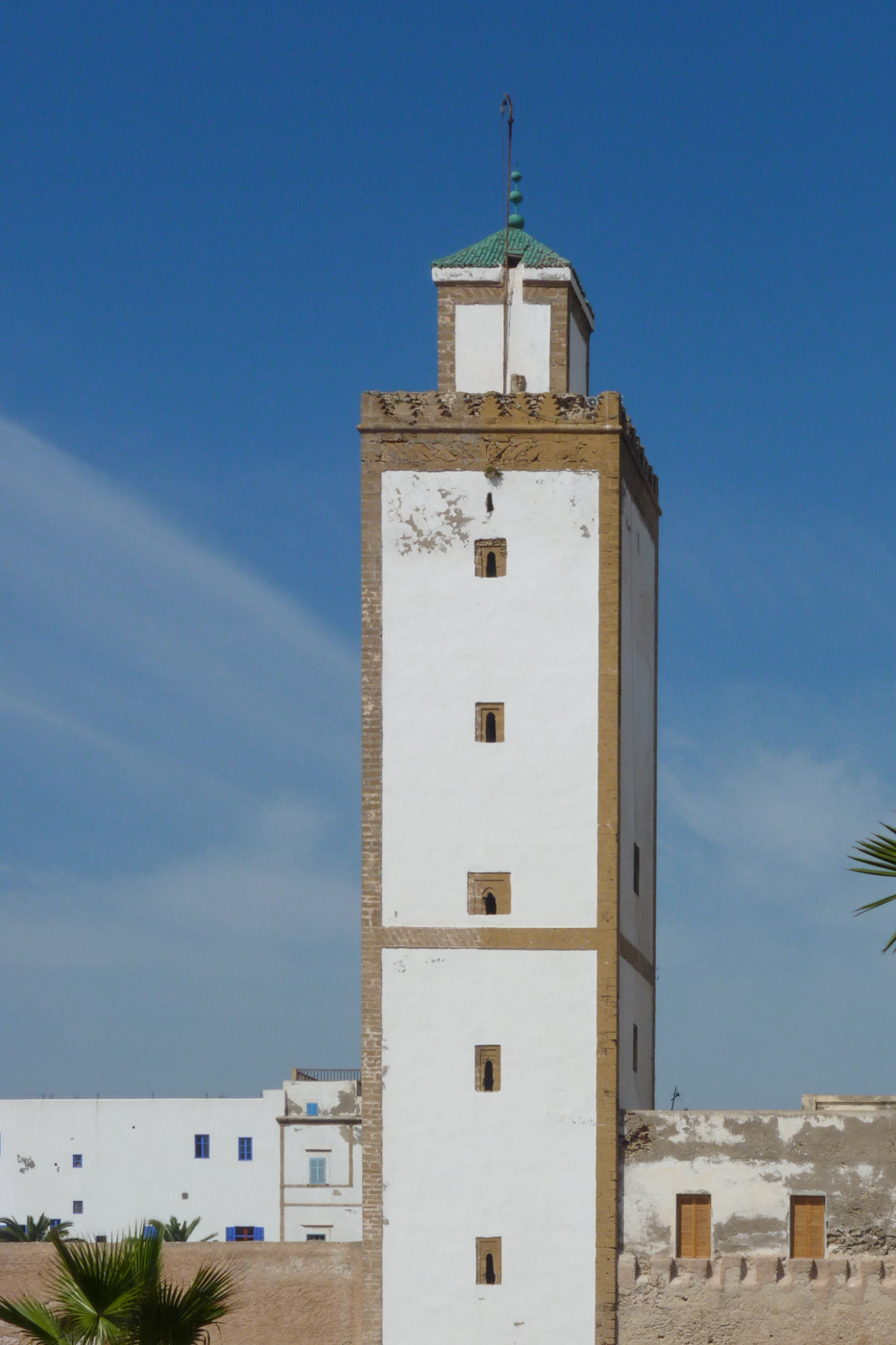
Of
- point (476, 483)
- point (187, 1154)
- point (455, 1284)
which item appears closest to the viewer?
point (455, 1284)

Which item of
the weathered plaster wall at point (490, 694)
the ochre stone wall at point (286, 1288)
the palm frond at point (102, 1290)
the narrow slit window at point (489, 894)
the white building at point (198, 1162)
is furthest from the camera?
the white building at point (198, 1162)

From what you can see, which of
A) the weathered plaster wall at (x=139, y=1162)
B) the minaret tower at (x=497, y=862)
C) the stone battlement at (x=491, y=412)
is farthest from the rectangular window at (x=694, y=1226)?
the weathered plaster wall at (x=139, y=1162)

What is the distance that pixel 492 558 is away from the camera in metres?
36.0

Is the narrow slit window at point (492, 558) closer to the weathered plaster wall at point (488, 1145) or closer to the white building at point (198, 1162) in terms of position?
the weathered plaster wall at point (488, 1145)

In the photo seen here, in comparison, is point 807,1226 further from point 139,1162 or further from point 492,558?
point 139,1162

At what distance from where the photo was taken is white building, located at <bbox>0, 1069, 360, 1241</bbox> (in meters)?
71.8

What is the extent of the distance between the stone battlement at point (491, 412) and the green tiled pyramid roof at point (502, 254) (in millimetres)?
3253

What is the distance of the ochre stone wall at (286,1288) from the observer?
34344mm

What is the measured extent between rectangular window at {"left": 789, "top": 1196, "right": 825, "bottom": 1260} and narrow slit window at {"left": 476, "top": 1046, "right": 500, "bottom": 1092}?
4933 mm

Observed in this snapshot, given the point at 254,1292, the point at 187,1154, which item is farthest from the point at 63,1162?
the point at 254,1292

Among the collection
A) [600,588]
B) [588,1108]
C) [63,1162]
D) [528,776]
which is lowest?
[63,1162]

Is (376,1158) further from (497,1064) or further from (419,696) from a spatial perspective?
(419,696)

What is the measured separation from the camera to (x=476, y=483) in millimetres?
36156

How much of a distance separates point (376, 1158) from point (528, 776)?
6361 mm
